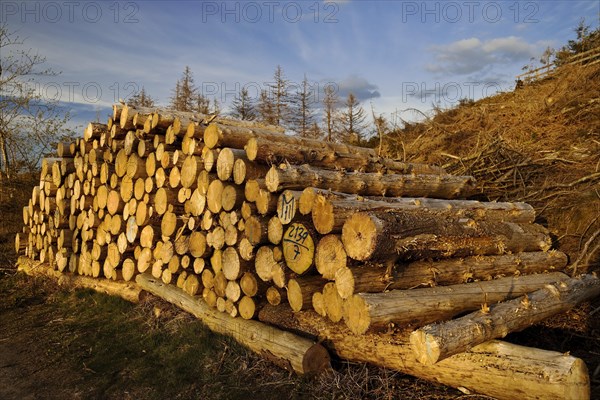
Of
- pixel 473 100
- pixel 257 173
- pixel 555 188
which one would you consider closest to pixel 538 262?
pixel 555 188

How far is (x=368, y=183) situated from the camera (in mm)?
5051

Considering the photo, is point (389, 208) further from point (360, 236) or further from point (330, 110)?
point (330, 110)

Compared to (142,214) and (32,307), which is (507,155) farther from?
(32,307)

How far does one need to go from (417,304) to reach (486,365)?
701 millimetres

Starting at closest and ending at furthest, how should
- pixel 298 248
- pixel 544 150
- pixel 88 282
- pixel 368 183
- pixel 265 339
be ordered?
1. pixel 298 248
2. pixel 265 339
3. pixel 368 183
4. pixel 88 282
5. pixel 544 150

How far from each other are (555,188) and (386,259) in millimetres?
4749

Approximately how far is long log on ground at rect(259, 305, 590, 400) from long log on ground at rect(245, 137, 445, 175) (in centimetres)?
203

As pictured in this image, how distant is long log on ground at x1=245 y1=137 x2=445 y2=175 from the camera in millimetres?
4914

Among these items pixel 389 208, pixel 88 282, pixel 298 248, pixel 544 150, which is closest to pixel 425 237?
pixel 389 208

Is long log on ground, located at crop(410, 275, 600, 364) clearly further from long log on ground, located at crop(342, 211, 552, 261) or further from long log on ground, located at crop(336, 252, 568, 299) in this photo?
long log on ground, located at crop(342, 211, 552, 261)

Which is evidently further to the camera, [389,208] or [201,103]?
[201,103]

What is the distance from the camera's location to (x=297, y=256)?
4.12 meters

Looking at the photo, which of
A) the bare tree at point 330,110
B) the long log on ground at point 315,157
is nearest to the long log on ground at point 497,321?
the long log on ground at point 315,157

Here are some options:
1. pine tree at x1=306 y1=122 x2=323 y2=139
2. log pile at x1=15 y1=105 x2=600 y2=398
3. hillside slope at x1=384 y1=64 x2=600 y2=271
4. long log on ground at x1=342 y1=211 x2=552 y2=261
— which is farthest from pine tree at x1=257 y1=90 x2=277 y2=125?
long log on ground at x1=342 y1=211 x2=552 y2=261
